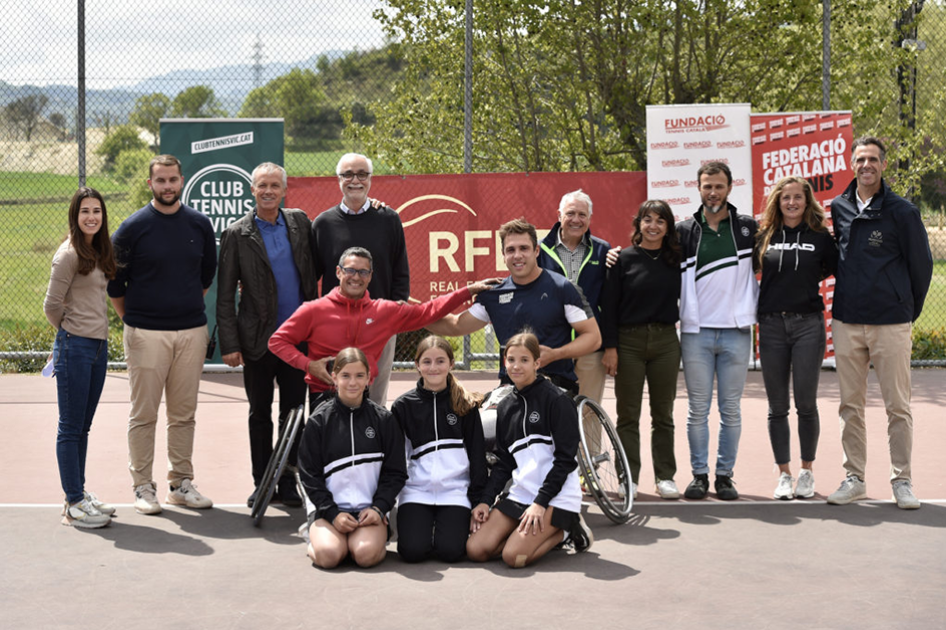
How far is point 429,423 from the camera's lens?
5.71 meters

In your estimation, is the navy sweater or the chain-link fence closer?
the navy sweater

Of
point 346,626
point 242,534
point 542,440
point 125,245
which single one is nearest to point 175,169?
point 125,245

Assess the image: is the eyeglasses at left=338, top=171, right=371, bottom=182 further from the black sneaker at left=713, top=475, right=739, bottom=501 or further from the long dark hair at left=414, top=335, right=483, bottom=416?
the black sneaker at left=713, top=475, right=739, bottom=501

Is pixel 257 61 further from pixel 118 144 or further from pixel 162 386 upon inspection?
pixel 118 144

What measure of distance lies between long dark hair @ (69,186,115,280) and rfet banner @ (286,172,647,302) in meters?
4.56

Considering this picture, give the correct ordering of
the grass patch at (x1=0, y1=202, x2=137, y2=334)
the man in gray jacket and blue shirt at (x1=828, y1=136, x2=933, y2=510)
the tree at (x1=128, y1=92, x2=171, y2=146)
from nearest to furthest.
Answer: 1. the man in gray jacket and blue shirt at (x1=828, y1=136, x2=933, y2=510)
2. the tree at (x1=128, y1=92, x2=171, y2=146)
3. the grass patch at (x1=0, y1=202, x2=137, y2=334)

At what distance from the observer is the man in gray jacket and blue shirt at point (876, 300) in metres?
6.32

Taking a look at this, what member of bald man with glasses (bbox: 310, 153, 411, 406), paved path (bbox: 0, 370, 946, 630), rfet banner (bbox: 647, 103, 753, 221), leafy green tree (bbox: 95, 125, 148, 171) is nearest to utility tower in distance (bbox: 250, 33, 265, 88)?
rfet banner (bbox: 647, 103, 753, 221)

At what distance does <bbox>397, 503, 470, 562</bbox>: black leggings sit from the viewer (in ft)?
17.6

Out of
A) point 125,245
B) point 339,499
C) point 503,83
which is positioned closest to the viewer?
point 339,499

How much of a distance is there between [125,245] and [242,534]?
171cm

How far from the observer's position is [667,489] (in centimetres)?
654

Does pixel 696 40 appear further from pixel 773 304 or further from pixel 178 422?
pixel 178 422

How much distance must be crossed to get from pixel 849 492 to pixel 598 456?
4.79 ft
